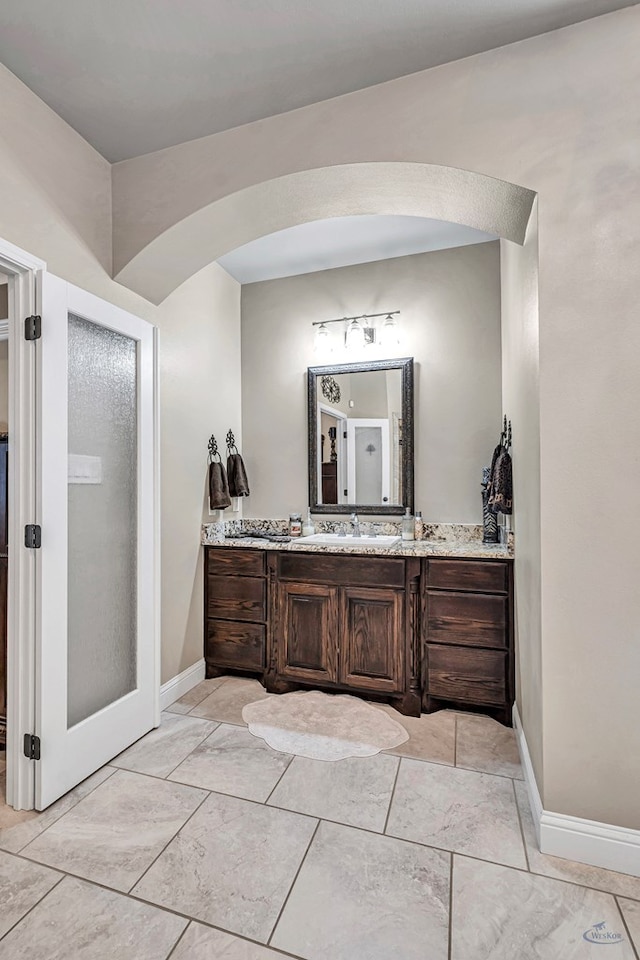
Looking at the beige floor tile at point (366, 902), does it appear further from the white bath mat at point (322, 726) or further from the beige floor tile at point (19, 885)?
the beige floor tile at point (19, 885)

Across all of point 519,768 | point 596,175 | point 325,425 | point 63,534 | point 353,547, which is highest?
point 596,175

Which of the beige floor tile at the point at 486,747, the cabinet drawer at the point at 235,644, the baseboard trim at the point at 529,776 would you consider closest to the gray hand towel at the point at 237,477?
the cabinet drawer at the point at 235,644

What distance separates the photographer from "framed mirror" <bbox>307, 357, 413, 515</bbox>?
131 inches

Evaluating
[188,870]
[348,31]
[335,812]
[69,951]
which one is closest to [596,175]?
[348,31]

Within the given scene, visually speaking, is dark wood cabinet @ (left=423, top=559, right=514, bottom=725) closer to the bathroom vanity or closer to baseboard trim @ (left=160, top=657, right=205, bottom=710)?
the bathroom vanity

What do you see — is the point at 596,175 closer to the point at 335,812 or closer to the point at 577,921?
the point at 577,921

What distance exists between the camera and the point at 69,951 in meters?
1.27

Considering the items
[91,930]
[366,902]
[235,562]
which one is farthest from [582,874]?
[235,562]

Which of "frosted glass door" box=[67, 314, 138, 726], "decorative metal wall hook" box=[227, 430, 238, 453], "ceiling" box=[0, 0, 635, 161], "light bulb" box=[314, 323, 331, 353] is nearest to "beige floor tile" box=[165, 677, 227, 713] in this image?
"frosted glass door" box=[67, 314, 138, 726]

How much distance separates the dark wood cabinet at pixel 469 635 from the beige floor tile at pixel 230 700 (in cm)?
103

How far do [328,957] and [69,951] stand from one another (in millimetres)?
696

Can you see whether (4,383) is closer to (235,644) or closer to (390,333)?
(235,644)

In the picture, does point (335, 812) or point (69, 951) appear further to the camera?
point (335, 812)

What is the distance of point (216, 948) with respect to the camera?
1288 mm
